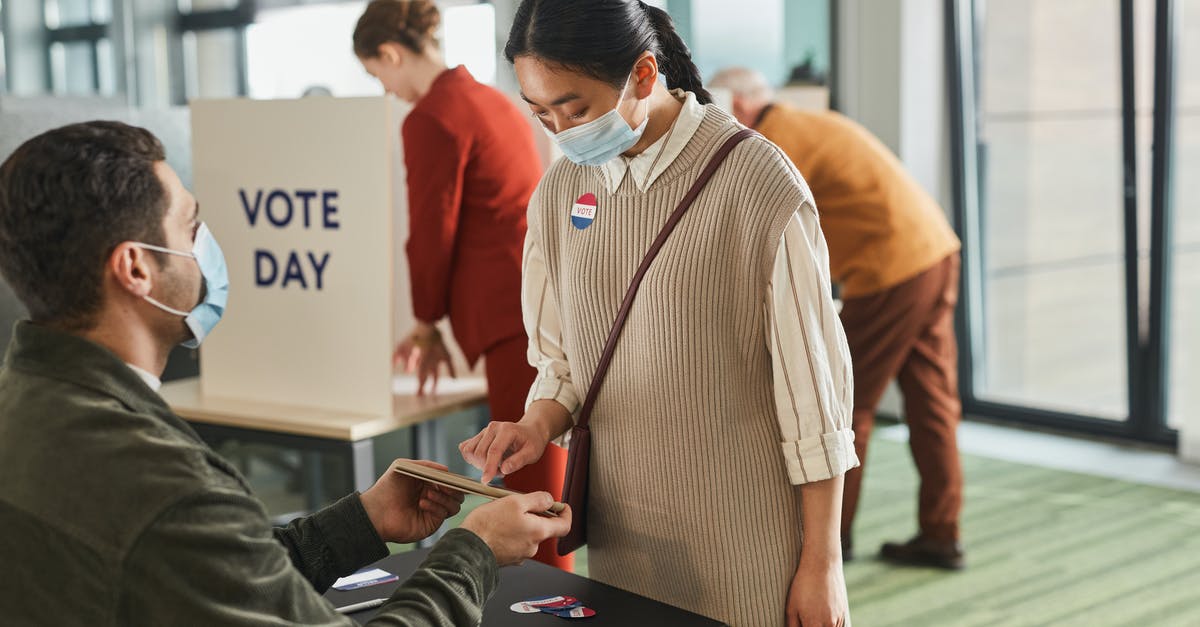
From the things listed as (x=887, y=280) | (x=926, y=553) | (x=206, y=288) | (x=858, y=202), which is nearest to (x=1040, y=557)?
(x=926, y=553)

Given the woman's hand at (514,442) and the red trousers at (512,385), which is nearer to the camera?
the woman's hand at (514,442)

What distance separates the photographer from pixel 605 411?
4.94 ft

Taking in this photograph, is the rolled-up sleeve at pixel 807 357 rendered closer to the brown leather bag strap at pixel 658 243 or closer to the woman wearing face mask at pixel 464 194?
the brown leather bag strap at pixel 658 243

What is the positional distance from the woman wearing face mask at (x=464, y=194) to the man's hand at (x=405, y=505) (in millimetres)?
1059

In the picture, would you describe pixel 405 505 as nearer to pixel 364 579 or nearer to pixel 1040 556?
pixel 364 579

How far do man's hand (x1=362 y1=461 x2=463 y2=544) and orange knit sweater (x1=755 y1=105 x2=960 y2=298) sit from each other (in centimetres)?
204

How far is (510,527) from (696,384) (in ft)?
0.93

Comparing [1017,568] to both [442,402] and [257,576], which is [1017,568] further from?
[257,576]

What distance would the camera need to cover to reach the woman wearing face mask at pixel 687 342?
4.45ft

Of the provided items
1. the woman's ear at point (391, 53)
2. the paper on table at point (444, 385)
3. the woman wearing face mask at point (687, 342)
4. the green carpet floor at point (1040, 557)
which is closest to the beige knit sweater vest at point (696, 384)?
the woman wearing face mask at point (687, 342)

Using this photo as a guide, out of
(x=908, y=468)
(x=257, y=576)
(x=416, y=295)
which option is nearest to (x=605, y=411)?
(x=257, y=576)

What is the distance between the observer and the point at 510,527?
1287 millimetres

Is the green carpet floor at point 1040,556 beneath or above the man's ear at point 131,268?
beneath

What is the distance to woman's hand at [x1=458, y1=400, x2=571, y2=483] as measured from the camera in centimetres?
147
